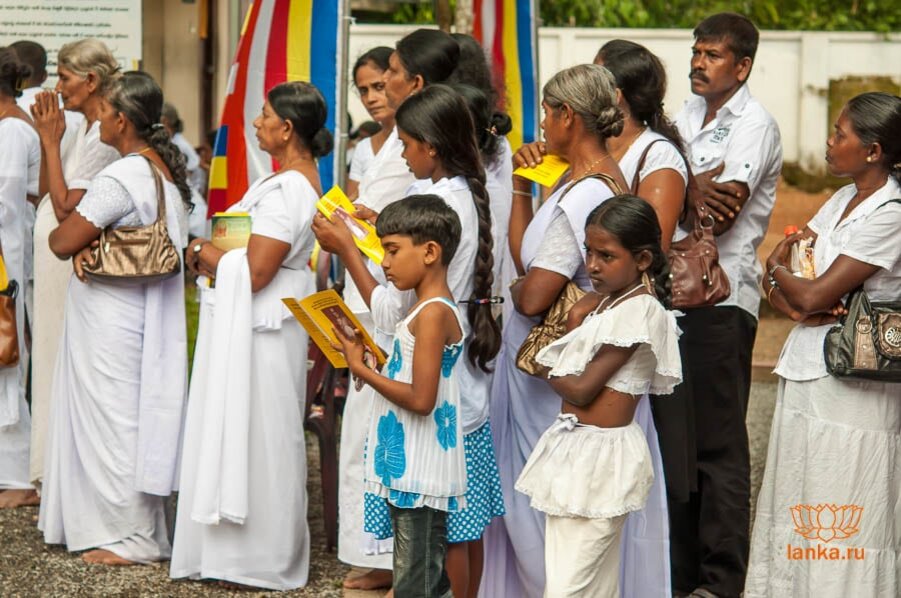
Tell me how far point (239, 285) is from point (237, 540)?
1.01 m

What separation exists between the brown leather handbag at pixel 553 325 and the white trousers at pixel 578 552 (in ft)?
1.60

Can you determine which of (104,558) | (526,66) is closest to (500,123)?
(104,558)

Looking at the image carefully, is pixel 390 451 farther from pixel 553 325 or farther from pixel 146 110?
pixel 146 110

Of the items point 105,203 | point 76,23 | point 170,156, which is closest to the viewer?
point 105,203

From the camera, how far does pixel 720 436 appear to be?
520 cm

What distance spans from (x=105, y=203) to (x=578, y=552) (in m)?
2.63

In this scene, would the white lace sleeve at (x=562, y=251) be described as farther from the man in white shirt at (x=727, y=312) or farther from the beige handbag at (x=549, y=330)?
the man in white shirt at (x=727, y=312)

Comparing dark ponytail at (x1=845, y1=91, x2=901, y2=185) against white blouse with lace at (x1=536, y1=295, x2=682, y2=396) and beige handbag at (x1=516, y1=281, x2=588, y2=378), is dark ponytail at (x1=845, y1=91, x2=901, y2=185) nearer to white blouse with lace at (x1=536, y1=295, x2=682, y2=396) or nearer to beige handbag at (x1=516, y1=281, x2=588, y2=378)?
white blouse with lace at (x1=536, y1=295, x2=682, y2=396)

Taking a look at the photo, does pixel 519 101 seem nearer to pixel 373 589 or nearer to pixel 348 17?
pixel 348 17

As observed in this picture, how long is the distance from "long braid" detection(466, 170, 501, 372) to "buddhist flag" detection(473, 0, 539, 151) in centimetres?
327

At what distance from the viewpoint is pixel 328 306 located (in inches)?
165

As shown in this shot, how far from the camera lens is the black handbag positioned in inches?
161

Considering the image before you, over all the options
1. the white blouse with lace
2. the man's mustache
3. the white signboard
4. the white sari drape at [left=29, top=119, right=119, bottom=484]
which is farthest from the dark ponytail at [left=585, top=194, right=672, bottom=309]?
the white signboard

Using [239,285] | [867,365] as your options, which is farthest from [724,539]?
[239,285]
